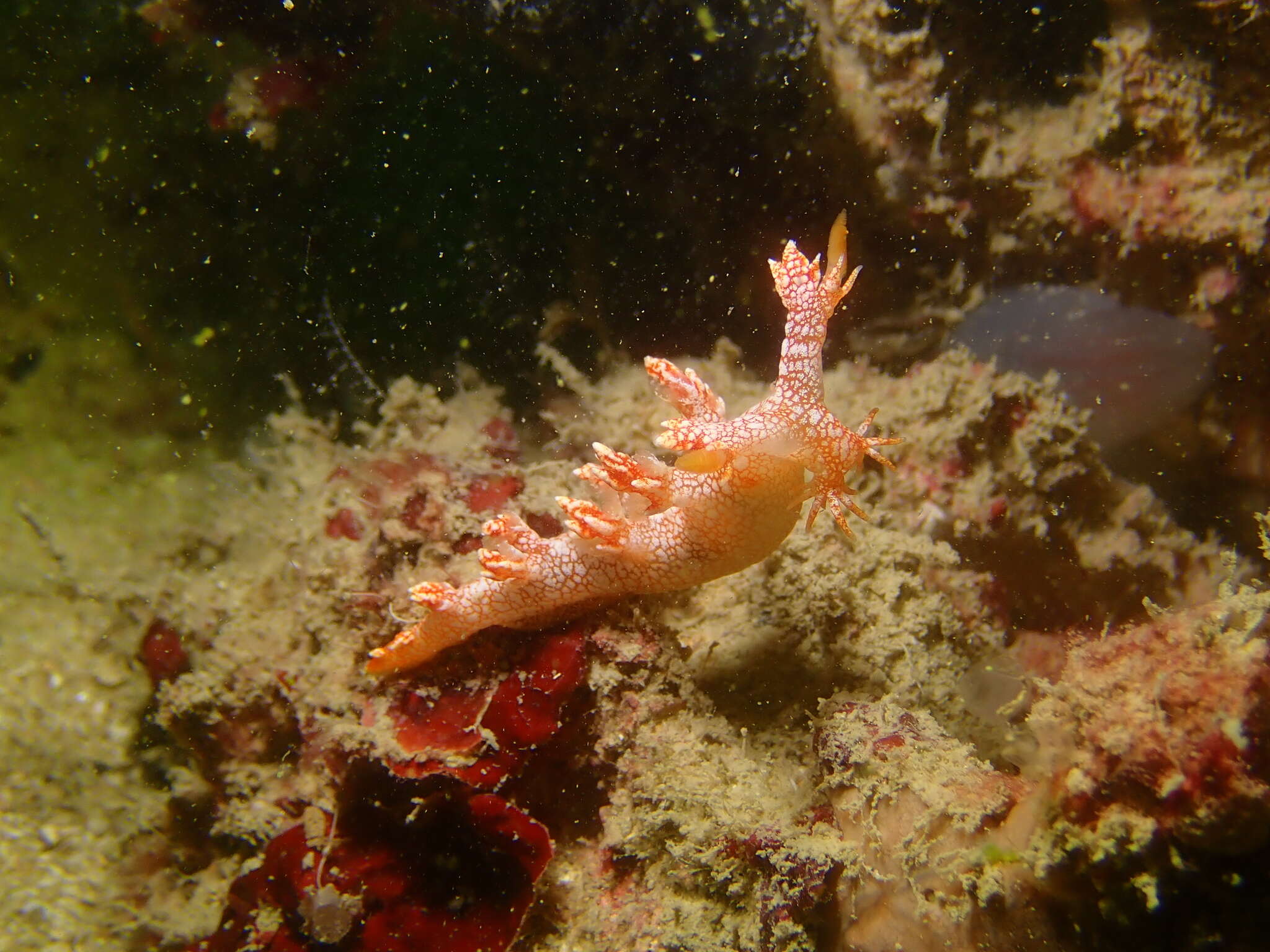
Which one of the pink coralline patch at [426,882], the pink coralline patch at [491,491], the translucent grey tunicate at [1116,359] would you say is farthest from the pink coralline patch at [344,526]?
the translucent grey tunicate at [1116,359]

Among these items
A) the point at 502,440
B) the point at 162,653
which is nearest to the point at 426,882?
the point at 162,653

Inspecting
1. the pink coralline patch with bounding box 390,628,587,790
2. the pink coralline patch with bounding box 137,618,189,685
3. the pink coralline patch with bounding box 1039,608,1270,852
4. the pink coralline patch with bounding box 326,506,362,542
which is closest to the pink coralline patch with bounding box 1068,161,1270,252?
the pink coralline patch with bounding box 1039,608,1270,852

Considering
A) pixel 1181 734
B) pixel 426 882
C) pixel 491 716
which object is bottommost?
pixel 426 882

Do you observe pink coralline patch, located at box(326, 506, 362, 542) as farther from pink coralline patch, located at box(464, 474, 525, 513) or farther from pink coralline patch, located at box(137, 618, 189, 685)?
pink coralline patch, located at box(137, 618, 189, 685)

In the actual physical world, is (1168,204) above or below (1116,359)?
above

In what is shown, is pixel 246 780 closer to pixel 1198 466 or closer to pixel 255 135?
pixel 255 135

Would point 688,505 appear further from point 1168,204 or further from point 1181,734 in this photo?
point 1168,204

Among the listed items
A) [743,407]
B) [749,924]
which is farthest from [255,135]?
[749,924]
